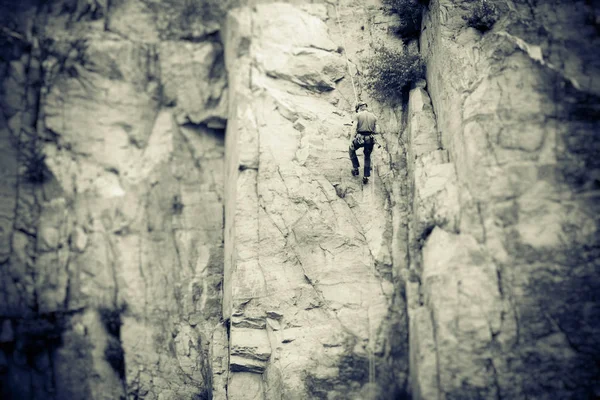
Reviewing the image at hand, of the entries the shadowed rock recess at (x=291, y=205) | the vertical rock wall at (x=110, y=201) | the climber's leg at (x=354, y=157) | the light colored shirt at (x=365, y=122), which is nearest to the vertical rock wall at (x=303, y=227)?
the shadowed rock recess at (x=291, y=205)

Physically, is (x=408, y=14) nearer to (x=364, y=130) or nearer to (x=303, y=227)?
(x=364, y=130)

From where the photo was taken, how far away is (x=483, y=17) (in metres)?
11.3

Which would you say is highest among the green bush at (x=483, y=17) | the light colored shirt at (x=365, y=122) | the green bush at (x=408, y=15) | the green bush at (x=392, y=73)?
the green bush at (x=408, y=15)

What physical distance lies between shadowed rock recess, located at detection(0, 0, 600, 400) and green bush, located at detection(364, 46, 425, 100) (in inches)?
12.3

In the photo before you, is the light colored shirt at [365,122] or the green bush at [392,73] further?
the green bush at [392,73]

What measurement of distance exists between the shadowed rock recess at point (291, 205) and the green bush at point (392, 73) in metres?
0.31

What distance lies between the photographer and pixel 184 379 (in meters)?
13.6

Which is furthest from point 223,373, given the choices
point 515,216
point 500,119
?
point 500,119

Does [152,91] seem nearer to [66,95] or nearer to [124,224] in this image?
[66,95]

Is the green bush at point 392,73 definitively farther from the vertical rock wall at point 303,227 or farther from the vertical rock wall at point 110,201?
the vertical rock wall at point 110,201

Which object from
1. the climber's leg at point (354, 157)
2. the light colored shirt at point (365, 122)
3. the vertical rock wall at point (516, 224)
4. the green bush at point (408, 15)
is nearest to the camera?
the vertical rock wall at point (516, 224)

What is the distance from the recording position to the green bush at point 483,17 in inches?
440

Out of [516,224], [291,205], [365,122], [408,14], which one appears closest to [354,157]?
[365,122]

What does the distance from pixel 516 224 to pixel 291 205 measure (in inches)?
221
